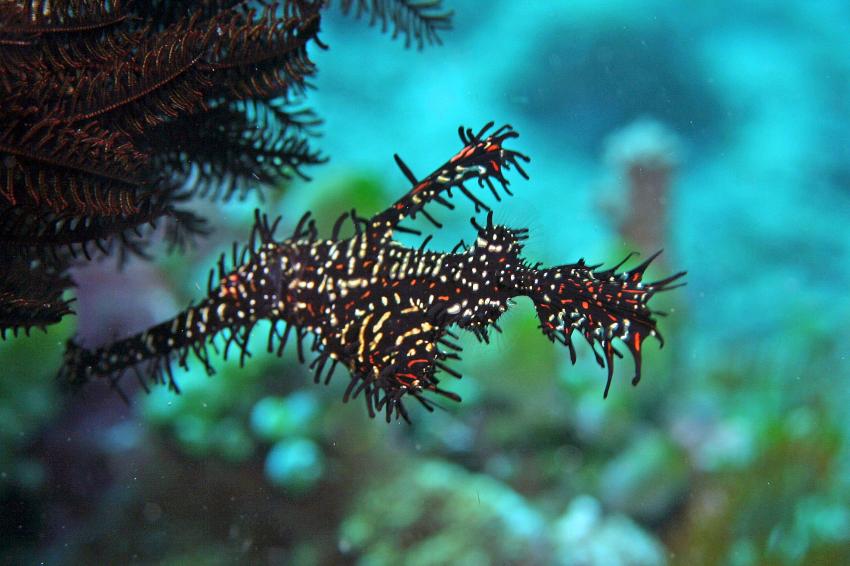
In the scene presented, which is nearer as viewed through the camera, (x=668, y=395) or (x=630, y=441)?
(x=630, y=441)

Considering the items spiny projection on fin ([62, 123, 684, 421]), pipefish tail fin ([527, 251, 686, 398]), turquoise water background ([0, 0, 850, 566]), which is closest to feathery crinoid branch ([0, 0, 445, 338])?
spiny projection on fin ([62, 123, 684, 421])

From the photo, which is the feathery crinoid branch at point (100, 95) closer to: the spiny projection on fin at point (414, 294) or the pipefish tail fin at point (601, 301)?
the spiny projection on fin at point (414, 294)

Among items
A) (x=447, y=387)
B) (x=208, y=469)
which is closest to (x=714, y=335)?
(x=447, y=387)

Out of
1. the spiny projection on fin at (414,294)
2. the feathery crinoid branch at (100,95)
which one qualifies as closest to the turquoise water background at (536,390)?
the spiny projection on fin at (414,294)

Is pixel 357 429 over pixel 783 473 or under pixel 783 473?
under

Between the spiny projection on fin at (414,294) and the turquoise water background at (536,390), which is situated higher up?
the turquoise water background at (536,390)

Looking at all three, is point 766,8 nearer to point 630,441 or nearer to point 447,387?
point 630,441
